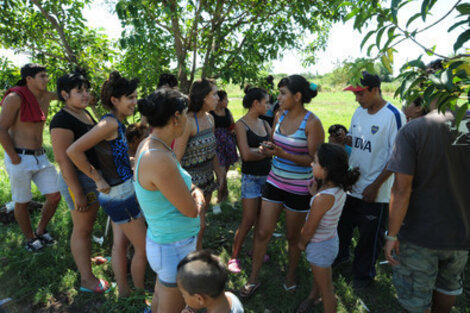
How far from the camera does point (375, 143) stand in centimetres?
303

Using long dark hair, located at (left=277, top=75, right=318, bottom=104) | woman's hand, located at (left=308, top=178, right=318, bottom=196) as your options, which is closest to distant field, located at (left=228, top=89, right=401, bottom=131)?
long dark hair, located at (left=277, top=75, right=318, bottom=104)

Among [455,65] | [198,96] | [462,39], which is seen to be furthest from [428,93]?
[198,96]

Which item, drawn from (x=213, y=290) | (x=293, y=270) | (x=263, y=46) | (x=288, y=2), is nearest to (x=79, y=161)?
(x=213, y=290)

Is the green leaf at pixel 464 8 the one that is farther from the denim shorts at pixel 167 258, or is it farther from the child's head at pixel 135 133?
the child's head at pixel 135 133

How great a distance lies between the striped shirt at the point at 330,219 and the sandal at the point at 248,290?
0.92 meters

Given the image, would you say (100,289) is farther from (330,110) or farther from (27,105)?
(330,110)

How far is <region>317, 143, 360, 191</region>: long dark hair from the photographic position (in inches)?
93.0

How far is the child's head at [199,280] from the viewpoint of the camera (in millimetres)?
1767

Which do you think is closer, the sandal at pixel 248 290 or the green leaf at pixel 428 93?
the green leaf at pixel 428 93

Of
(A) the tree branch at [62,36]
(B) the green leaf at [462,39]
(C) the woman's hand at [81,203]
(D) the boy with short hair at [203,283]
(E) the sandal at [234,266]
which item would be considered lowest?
(E) the sandal at [234,266]

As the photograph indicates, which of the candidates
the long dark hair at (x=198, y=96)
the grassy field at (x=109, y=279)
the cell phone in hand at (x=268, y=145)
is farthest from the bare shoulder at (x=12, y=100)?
the cell phone in hand at (x=268, y=145)

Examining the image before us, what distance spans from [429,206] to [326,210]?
67cm

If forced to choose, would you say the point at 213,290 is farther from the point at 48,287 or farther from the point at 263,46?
the point at 263,46

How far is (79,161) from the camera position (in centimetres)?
Answer: 249
